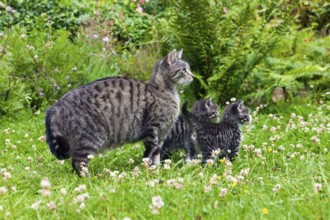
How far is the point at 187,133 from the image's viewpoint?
764 cm

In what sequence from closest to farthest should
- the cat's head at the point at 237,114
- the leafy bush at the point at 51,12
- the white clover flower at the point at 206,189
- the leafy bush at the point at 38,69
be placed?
the white clover flower at the point at 206,189 < the cat's head at the point at 237,114 < the leafy bush at the point at 38,69 < the leafy bush at the point at 51,12

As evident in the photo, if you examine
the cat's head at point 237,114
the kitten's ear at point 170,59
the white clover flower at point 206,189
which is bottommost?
the cat's head at point 237,114

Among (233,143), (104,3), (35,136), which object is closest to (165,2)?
(104,3)

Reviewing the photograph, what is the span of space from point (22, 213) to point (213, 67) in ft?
21.0

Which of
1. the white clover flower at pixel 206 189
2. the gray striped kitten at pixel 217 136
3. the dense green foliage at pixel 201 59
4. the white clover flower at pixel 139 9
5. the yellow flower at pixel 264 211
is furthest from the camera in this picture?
the white clover flower at pixel 139 9

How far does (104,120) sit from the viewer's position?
6.82 meters

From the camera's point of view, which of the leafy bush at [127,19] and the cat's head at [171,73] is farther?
the leafy bush at [127,19]

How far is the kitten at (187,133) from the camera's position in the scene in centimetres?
744

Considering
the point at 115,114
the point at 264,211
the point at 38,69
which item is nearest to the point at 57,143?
the point at 115,114

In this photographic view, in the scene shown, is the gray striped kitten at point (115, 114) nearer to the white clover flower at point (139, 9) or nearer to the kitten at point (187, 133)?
the kitten at point (187, 133)

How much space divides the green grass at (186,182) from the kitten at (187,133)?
447 mm

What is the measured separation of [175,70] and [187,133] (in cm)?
84

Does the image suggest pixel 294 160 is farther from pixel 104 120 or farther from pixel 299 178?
pixel 104 120

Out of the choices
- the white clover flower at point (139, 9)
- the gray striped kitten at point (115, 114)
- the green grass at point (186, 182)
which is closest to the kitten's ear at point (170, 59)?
the gray striped kitten at point (115, 114)
